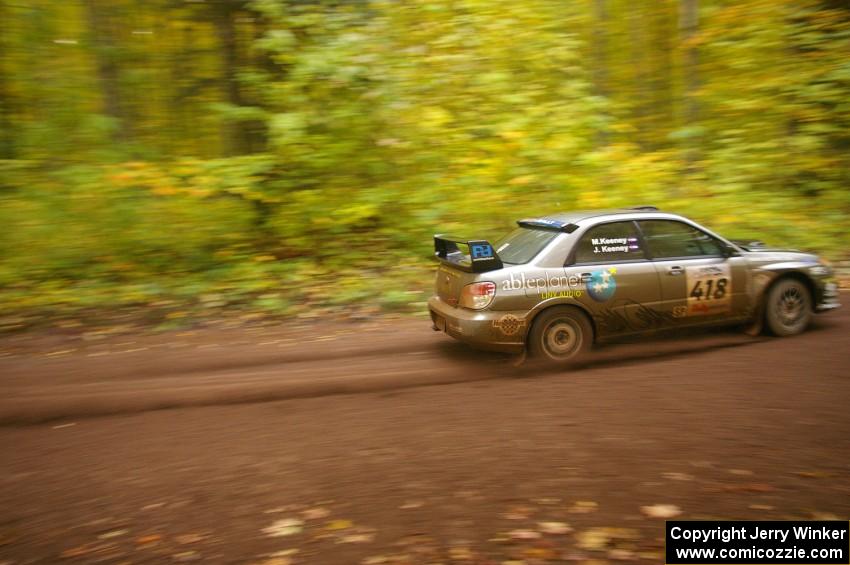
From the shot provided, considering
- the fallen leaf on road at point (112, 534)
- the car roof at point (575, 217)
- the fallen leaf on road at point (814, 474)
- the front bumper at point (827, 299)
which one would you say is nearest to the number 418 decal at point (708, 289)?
the car roof at point (575, 217)

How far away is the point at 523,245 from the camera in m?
7.12

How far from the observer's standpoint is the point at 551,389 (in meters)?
5.91

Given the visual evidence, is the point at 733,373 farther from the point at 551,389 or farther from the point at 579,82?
the point at 579,82

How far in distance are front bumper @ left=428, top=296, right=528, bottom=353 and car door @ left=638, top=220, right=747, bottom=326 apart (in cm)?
164

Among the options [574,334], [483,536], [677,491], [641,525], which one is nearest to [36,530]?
[483,536]

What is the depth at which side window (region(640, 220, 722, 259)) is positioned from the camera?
6988 millimetres

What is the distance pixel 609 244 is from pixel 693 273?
985 millimetres

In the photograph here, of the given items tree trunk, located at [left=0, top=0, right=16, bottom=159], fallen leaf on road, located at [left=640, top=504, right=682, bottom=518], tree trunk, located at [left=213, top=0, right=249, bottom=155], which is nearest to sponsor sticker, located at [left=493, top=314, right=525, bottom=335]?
fallen leaf on road, located at [left=640, top=504, right=682, bottom=518]

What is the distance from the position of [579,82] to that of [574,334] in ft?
27.7

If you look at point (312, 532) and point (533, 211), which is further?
point (533, 211)

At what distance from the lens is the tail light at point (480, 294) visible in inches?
254

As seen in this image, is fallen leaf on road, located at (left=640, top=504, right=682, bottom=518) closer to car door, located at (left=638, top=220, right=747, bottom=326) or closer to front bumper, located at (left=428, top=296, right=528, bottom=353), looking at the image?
front bumper, located at (left=428, top=296, right=528, bottom=353)

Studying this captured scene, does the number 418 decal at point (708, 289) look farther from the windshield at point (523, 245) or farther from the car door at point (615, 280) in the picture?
the windshield at point (523, 245)

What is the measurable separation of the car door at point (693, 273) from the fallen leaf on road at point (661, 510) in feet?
11.3
